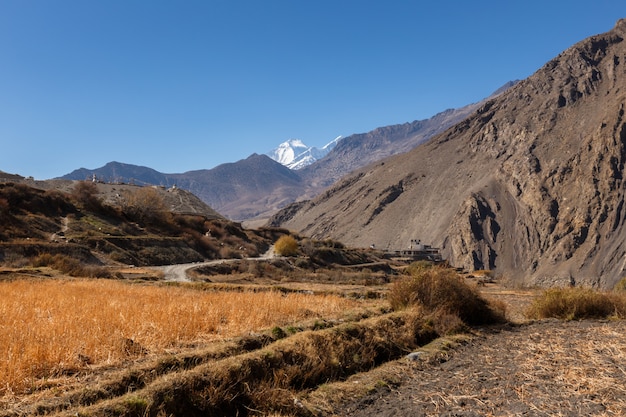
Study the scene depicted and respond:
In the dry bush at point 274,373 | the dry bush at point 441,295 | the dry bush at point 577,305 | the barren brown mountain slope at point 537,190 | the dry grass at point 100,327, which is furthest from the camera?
the barren brown mountain slope at point 537,190

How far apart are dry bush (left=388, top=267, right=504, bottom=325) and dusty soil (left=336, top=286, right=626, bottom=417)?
3.07 meters

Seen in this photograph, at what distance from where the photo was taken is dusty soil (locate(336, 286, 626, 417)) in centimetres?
736

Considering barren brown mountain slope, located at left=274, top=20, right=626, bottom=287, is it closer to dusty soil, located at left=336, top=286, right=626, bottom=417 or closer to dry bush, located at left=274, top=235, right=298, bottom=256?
dry bush, located at left=274, top=235, right=298, bottom=256

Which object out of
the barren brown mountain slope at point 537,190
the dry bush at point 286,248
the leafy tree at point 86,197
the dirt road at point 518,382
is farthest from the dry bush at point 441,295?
the barren brown mountain slope at point 537,190

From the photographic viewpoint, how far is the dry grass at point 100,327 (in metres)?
7.05

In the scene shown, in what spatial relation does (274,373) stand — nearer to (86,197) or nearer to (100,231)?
(100,231)

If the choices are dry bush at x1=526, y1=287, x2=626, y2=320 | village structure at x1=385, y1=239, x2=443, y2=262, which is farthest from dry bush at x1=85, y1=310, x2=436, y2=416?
village structure at x1=385, y1=239, x2=443, y2=262

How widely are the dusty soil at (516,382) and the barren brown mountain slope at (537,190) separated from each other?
107 m

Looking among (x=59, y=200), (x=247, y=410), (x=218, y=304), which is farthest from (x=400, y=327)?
(x=59, y=200)

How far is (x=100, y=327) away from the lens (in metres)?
9.11

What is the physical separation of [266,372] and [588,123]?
567 ft

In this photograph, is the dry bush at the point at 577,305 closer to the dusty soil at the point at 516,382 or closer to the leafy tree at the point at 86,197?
the dusty soil at the point at 516,382

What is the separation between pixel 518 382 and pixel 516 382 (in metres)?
0.04

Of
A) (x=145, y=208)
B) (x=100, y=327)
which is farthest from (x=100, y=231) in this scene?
(x=100, y=327)
